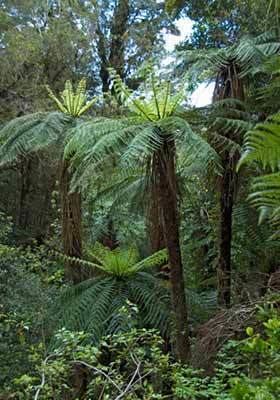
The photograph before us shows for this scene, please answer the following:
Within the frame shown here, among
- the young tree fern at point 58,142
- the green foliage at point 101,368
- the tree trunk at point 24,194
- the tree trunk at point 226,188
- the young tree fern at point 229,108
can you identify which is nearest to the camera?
the green foliage at point 101,368

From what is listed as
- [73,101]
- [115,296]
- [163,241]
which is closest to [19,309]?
[115,296]

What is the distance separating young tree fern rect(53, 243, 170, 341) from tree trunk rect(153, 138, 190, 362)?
403mm

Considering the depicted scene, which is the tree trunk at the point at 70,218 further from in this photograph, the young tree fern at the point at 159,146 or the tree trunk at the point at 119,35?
the tree trunk at the point at 119,35

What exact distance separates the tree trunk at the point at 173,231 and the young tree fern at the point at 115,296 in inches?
15.9

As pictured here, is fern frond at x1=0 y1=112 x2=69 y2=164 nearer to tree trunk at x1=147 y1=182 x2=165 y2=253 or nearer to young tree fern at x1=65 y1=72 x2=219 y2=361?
young tree fern at x1=65 y1=72 x2=219 y2=361

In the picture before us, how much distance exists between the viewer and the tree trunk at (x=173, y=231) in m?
3.04

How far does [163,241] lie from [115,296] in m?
0.53

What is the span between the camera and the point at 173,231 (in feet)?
10.1

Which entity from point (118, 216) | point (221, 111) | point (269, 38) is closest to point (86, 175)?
point (221, 111)

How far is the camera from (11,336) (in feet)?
13.4

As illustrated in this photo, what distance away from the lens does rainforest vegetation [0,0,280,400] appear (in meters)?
2.26

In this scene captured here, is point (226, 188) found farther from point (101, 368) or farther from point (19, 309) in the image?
point (19, 309)

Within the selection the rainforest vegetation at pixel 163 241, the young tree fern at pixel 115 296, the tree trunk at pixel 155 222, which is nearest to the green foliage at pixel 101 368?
the rainforest vegetation at pixel 163 241

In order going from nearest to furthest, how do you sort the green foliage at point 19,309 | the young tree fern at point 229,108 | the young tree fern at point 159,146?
the young tree fern at point 159,146 → the young tree fern at point 229,108 → the green foliage at point 19,309
